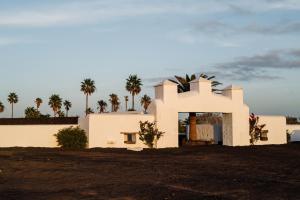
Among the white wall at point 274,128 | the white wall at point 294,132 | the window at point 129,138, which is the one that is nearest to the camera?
the window at point 129,138

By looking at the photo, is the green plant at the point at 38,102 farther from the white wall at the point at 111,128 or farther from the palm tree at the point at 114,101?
the white wall at the point at 111,128

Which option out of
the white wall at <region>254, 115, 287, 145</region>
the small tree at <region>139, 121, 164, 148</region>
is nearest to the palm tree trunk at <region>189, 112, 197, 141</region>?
the small tree at <region>139, 121, 164, 148</region>

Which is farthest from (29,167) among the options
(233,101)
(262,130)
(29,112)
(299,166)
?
(29,112)

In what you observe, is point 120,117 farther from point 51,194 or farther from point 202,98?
point 51,194

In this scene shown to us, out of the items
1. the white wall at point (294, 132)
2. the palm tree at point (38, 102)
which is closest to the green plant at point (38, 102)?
the palm tree at point (38, 102)

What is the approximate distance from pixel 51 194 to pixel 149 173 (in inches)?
276

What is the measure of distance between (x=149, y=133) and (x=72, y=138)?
6.75 meters

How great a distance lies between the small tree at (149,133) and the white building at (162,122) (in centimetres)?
43

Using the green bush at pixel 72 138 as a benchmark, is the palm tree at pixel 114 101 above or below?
above

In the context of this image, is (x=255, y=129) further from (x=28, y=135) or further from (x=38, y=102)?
(x=38, y=102)

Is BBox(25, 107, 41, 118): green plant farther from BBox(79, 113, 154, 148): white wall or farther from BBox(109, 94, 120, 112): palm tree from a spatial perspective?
BBox(79, 113, 154, 148): white wall

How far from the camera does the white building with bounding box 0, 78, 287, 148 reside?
4375 centimetres

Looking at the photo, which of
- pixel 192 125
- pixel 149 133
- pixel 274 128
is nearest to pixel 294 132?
pixel 274 128

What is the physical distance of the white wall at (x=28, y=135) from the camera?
149 ft
